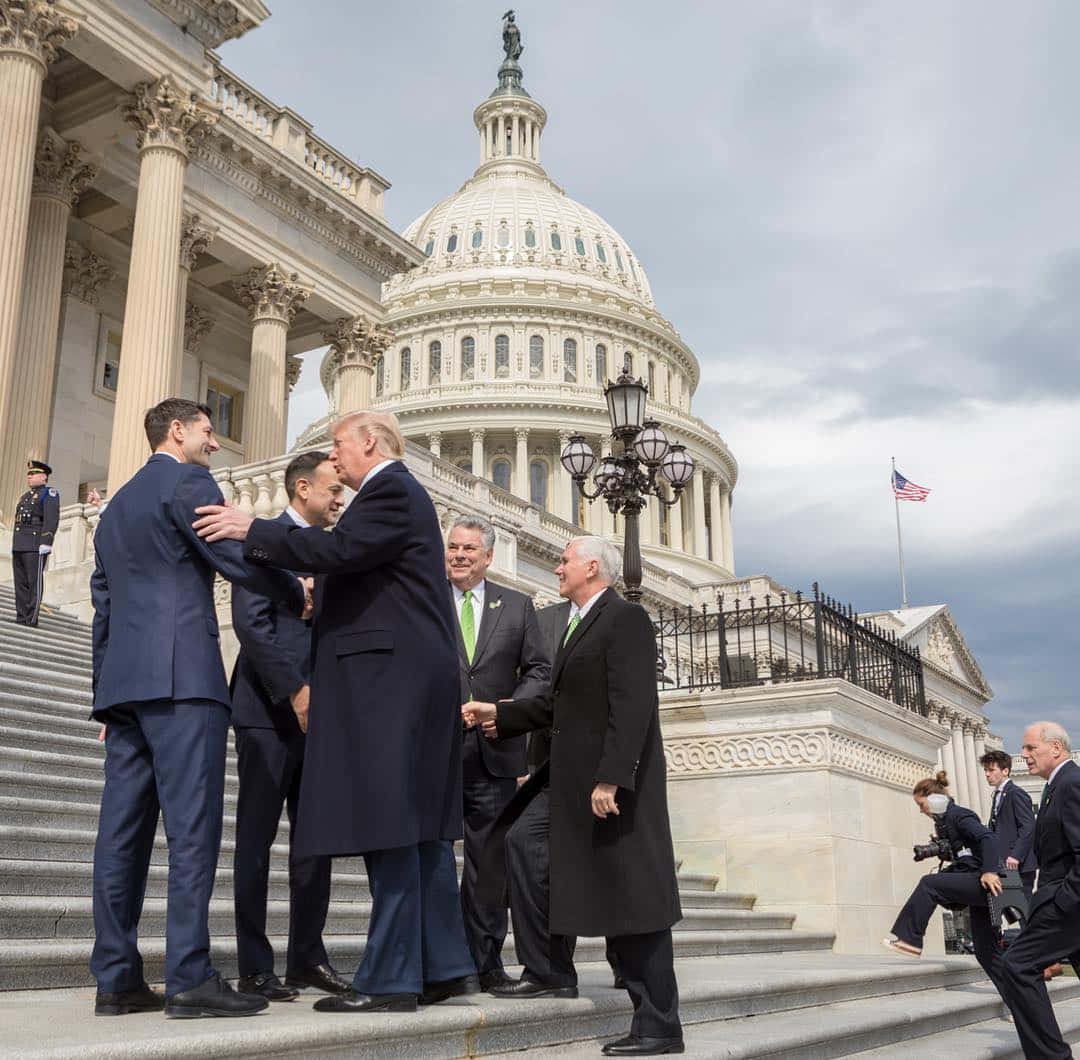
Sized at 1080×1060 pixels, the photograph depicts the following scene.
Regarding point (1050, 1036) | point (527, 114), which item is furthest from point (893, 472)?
point (527, 114)

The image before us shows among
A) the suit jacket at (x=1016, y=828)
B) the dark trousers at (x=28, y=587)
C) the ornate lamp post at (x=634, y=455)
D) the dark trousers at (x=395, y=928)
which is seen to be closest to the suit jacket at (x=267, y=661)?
the dark trousers at (x=395, y=928)

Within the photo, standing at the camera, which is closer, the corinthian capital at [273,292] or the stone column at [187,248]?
the stone column at [187,248]

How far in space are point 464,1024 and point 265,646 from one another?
62.8 inches

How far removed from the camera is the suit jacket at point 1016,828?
25.4 feet

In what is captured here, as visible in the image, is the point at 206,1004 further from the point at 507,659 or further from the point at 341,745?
the point at 507,659

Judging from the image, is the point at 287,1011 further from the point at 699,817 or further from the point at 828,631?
the point at 828,631

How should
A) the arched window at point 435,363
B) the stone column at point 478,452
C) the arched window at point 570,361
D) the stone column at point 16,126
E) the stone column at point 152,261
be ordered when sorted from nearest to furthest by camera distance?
the stone column at point 16,126 → the stone column at point 152,261 → the stone column at point 478,452 → the arched window at point 570,361 → the arched window at point 435,363

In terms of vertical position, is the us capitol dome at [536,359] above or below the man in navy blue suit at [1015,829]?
above

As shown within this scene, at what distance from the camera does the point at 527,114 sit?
9862 cm

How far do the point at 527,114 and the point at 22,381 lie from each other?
83.8m

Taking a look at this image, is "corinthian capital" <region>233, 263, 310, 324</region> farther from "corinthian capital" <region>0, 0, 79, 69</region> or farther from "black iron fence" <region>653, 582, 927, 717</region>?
"black iron fence" <region>653, 582, 927, 717</region>

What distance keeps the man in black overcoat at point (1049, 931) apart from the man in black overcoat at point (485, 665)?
2506mm

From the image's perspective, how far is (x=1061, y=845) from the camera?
19.3 ft

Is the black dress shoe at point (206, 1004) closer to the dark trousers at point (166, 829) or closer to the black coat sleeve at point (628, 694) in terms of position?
the dark trousers at point (166, 829)
